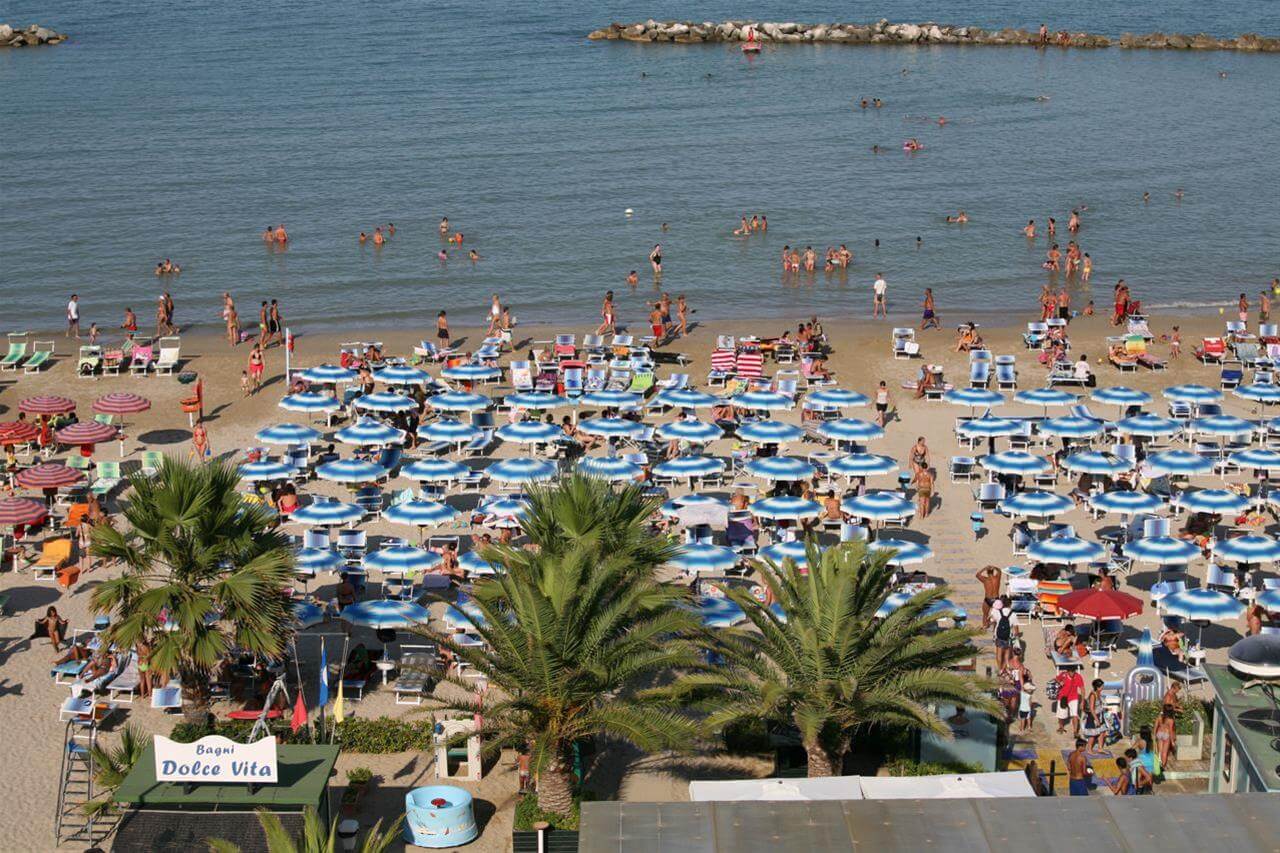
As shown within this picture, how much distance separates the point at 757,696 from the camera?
17625 millimetres

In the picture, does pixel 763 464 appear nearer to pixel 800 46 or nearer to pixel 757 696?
pixel 757 696

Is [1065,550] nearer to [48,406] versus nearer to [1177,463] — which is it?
[1177,463]

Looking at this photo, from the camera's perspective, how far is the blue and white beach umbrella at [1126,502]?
985 inches

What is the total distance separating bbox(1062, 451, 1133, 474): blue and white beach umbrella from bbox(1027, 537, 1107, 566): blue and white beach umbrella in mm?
2990

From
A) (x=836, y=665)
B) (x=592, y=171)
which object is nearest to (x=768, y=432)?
(x=836, y=665)

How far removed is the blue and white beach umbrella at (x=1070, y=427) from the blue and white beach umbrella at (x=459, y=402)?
998 cm

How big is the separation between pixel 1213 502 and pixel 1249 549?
2.33 meters

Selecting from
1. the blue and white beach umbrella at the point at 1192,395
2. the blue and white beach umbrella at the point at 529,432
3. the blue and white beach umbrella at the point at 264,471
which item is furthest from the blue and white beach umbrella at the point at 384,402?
the blue and white beach umbrella at the point at 1192,395

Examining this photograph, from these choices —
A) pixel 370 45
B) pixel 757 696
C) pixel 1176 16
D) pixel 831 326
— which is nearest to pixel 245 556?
pixel 757 696


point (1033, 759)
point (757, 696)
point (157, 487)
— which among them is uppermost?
point (157, 487)

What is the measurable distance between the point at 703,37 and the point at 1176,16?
3232cm

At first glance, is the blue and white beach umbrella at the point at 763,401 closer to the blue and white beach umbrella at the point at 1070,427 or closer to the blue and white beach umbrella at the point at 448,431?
the blue and white beach umbrella at the point at 1070,427

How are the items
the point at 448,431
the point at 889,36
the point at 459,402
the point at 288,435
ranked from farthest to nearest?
the point at 889,36
the point at 459,402
the point at 288,435
the point at 448,431

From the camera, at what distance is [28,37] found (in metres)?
91.4
